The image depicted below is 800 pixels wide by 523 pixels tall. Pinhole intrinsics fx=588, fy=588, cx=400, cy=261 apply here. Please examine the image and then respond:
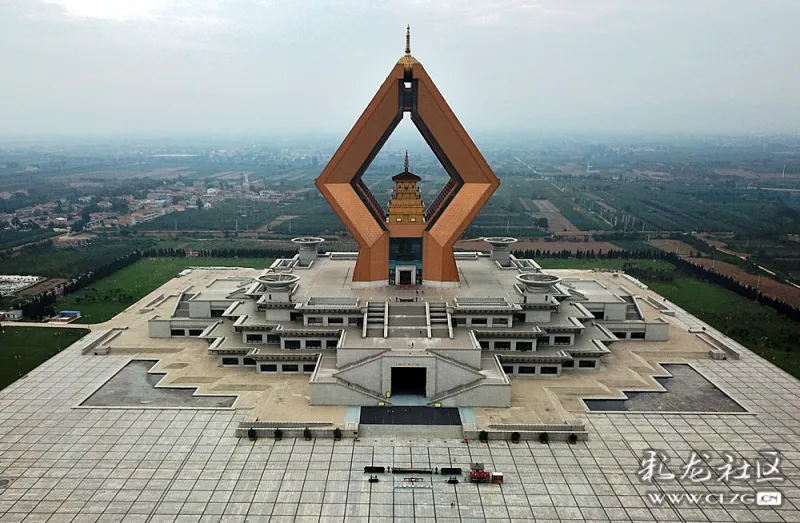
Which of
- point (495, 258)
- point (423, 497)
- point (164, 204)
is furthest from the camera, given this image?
point (164, 204)

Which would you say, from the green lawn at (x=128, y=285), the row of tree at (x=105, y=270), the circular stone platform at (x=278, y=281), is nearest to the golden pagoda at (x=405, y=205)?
the circular stone platform at (x=278, y=281)

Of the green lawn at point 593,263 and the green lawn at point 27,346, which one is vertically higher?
the green lawn at point 593,263

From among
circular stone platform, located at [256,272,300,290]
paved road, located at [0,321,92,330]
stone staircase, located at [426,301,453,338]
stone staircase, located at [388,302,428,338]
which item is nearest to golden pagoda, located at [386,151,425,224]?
stone staircase, located at [388,302,428,338]

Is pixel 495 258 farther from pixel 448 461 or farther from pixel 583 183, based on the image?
pixel 583 183

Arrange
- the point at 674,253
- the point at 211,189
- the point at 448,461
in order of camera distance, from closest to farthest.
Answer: the point at 448,461
the point at 674,253
the point at 211,189

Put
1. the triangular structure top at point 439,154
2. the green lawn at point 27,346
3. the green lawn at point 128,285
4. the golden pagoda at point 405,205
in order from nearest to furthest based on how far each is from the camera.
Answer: the green lawn at point 27,346 → the triangular structure top at point 439,154 → the golden pagoda at point 405,205 → the green lawn at point 128,285

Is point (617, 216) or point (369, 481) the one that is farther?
point (617, 216)

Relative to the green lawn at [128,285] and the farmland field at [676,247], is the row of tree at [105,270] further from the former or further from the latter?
the farmland field at [676,247]

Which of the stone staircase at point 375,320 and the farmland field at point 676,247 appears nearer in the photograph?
the stone staircase at point 375,320

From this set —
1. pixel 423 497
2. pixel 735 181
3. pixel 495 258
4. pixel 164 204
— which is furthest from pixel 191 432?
pixel 735 181
